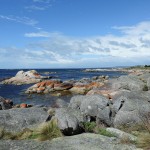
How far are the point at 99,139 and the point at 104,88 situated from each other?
2405cm

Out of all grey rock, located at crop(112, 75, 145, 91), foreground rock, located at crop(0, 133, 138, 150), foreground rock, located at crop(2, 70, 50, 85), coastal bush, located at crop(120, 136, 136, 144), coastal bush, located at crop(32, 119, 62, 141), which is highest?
grey rock, located at crop(112, 75, 145, 91)

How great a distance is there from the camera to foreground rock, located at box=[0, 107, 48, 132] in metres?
14.5

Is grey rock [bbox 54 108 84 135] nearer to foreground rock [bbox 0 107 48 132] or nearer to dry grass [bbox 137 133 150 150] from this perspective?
foreground rock [bbox 0 107 48 132]

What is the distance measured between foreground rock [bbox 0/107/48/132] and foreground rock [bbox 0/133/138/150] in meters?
2.18

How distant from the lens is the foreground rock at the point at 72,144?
11367 mm

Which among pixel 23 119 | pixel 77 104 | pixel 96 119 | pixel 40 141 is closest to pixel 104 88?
pixel 77 104

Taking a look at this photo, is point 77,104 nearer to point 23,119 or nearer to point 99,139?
point 23,119

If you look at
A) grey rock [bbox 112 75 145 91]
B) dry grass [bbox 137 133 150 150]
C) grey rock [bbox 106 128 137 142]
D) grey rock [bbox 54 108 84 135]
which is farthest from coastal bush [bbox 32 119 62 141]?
grey rock [bbox 112 75 145 91]

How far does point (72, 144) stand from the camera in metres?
11.7

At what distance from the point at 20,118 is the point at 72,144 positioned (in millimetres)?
4189

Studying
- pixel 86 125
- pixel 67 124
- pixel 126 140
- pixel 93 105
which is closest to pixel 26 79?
pixel 93 105

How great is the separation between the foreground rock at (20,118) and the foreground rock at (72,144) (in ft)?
7.14

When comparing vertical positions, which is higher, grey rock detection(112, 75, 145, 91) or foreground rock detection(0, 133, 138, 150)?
grey rock detection(112, 75, 145, 91)

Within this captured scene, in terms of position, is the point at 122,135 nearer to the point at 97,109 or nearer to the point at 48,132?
the point at 48,132
